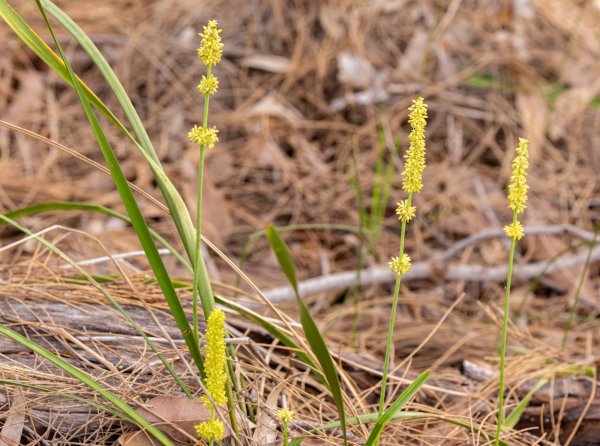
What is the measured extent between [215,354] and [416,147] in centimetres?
40

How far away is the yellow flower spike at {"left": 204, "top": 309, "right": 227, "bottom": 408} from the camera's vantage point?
38.1 inches

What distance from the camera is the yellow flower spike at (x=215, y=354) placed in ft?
3.17

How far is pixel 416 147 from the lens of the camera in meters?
1.03

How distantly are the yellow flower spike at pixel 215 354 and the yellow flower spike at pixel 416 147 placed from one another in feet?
1.07

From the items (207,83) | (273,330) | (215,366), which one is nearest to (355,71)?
(273,330)

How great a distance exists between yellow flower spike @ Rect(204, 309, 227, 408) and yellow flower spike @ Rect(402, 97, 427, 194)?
326mm

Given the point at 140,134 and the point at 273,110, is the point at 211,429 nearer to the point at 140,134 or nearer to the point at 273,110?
the point at 140,134

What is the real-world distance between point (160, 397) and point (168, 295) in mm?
174

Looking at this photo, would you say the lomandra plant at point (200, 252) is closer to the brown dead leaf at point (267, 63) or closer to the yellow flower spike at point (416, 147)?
the yellow flower spike at point (416, 147)

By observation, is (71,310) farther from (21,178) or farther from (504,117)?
(504,117)

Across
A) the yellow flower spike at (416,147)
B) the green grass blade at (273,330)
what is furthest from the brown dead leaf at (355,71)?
the yellow flower spike at (416,147)

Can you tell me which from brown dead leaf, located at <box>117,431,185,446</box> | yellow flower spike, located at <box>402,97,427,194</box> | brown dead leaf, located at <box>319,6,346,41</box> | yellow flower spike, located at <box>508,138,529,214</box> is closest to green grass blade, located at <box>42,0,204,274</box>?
brown dead leaf, located at <box>117,431,185,446</box>

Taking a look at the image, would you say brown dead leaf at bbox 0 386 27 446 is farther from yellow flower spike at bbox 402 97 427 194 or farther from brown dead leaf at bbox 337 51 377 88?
brown dead leaf at bbox 337 51 377 88

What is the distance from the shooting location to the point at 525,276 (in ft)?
9.10
